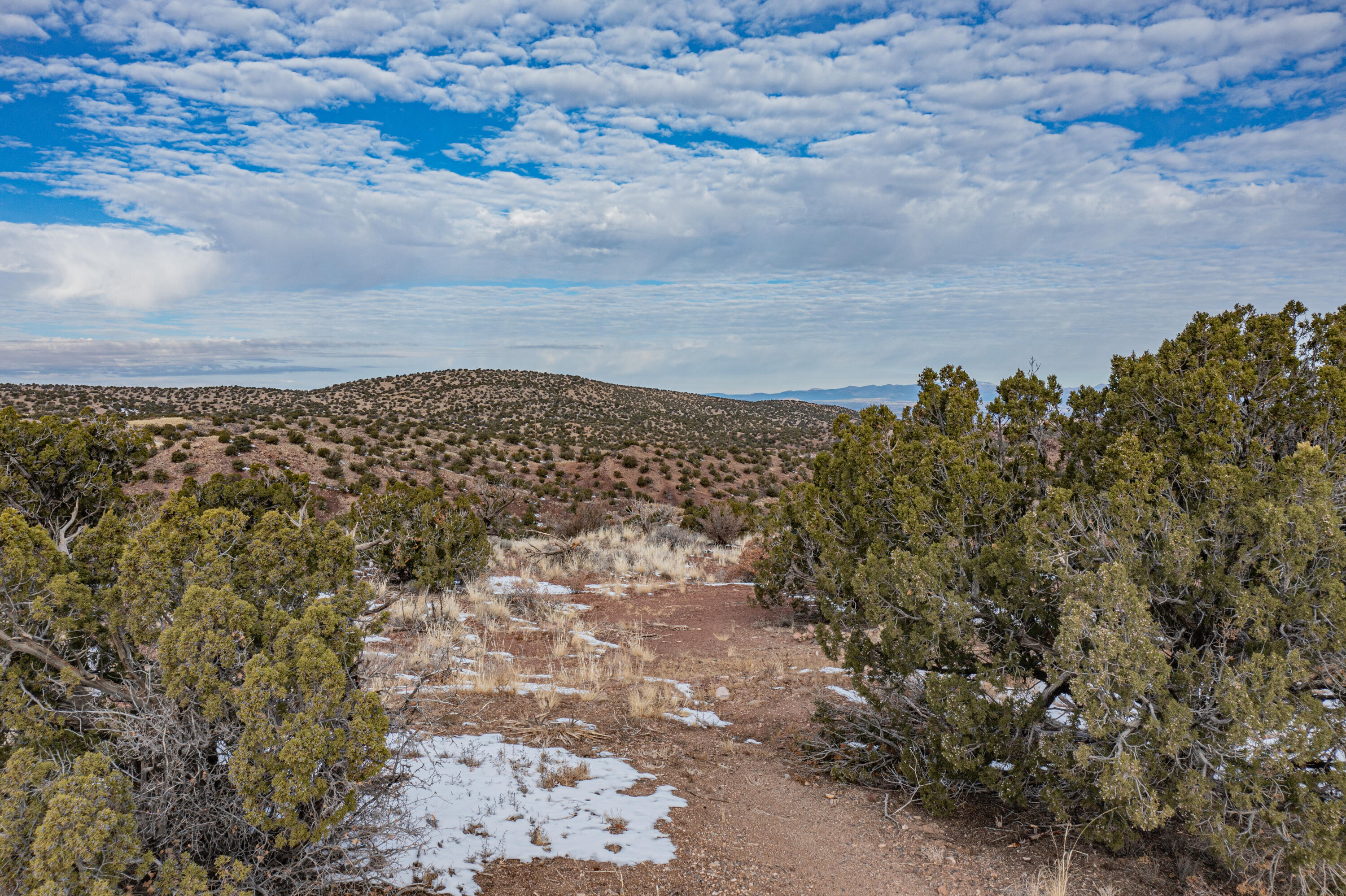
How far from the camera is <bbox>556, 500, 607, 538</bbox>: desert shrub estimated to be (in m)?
21.1

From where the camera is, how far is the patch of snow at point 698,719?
6.68 metres

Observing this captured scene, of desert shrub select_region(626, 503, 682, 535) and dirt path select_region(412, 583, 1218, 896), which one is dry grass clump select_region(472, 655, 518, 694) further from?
desert shrub select_region(626, 503, 682, 535)

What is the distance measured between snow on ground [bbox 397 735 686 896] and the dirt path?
13 centimetres

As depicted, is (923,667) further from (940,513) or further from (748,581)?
(748,581)

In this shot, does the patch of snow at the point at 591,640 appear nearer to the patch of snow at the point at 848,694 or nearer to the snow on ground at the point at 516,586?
the snow on ground at the point at 516,586

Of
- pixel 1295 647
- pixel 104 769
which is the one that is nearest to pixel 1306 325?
pixel 1295 647

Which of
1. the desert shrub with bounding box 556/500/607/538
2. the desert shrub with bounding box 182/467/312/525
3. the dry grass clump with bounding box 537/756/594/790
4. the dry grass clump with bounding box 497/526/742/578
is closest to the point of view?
the dry grass clump with bounding box 537/756/594/790

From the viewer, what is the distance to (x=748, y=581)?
1522 cm

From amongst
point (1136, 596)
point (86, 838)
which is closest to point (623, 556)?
point (1136, 596)

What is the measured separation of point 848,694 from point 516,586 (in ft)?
23.5

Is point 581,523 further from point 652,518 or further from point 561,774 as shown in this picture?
point 561,774

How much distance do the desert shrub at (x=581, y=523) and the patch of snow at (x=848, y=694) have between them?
12.9m

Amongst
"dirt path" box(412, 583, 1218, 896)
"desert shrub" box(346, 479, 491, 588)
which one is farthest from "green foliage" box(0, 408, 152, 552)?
"dirt path" box(412, 583, 1218, 896)

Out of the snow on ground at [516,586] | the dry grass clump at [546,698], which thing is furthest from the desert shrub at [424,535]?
the dry grass clump at [546,698]
